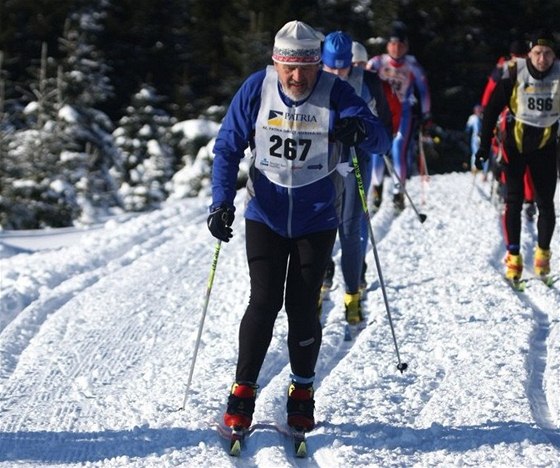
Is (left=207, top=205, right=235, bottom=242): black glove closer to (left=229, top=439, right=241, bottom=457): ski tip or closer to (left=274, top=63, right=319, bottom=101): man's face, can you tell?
(left=274, top=63, right=319, bottom=101): man's face

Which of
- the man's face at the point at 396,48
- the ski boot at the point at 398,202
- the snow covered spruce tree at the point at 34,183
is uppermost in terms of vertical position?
the man's face at the point at 396,48

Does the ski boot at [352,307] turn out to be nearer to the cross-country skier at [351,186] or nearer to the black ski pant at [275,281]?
the cross-country skier at [351,186]

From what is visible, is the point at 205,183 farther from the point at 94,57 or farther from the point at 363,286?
the point at 363,286

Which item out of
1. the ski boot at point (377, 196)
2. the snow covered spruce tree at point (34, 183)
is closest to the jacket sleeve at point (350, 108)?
the ski boot at point (377, 196)

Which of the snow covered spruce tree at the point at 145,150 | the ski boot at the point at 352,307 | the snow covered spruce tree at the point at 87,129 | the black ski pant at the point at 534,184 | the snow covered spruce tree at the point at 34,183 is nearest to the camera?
the ski boot at the point at 352,307

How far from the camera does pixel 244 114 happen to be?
16.0ft

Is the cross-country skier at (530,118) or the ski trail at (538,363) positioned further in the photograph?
the cross-country skier at (530,118)

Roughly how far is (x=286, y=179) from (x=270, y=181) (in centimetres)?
8

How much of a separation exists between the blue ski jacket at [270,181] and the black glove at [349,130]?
3cm

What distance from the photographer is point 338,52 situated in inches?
275

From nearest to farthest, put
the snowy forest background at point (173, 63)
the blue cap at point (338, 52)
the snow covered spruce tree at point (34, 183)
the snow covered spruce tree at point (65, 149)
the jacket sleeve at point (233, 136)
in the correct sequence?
the jacket sleeve at point (233, 136)
the blue cap at point (338, 52)
the snow covered spruce tree at point (34, 183)
the snow covered spruce tree at point (65, 149)
the snowy forest background at point (173, 63)

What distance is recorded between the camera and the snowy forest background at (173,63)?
996 inches

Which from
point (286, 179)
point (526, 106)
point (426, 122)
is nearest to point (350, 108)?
point (286, 179)

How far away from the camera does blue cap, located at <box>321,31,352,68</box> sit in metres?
6.97
